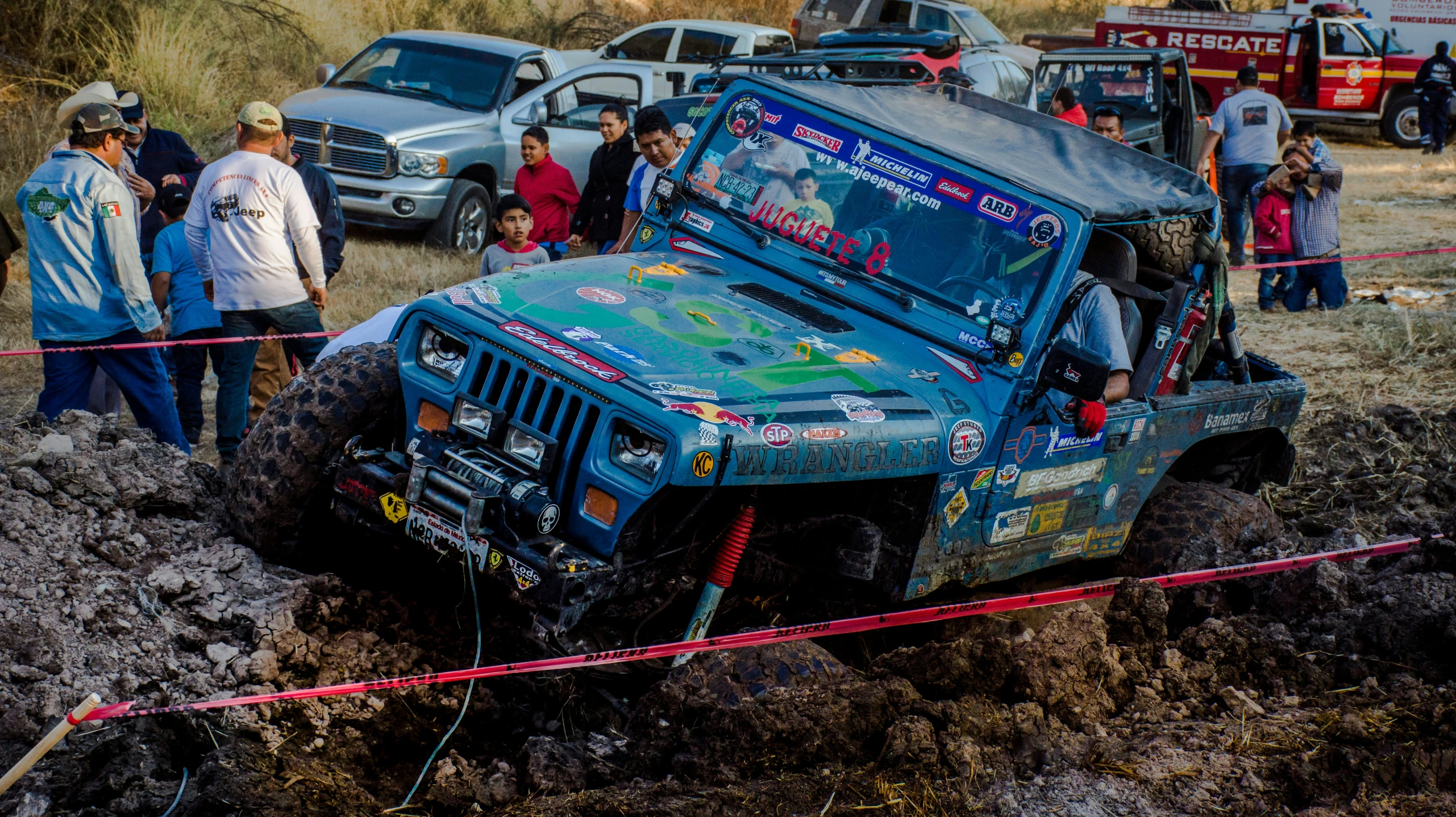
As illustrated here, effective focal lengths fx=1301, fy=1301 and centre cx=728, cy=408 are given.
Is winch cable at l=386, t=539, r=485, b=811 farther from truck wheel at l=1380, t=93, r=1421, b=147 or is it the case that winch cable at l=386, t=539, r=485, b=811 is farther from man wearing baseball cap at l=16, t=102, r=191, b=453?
truck wheel at l=1380, t=93, r=1421, b=147

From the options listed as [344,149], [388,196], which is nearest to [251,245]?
[388,196]

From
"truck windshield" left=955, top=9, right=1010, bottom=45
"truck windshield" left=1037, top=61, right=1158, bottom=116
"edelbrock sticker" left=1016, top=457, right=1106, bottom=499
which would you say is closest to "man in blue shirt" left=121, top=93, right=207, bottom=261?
"edelbrock sticker" left=1016, top=457, right=1106, bottom=499

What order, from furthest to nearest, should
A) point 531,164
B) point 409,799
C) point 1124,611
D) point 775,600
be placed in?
point 531,164
point 1124,611
point 775,600
point 409,799

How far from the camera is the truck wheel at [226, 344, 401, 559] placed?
479cm

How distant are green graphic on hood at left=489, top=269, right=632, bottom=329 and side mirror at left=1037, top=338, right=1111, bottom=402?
58.5 inches

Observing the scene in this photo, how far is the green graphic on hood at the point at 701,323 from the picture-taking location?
4582mm

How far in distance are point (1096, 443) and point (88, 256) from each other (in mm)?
4643

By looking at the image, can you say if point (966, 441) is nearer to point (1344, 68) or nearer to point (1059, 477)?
point (1059, 477)

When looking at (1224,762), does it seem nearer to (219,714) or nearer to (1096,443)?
(1096,443)

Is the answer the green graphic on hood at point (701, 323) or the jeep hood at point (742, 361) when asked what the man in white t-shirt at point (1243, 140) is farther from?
the green graphic on hood at point (701, 323)

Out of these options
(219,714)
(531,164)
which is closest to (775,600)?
(219,714)

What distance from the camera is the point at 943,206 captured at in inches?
202

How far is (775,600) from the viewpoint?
4898mm

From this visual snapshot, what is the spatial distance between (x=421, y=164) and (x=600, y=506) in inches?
334
